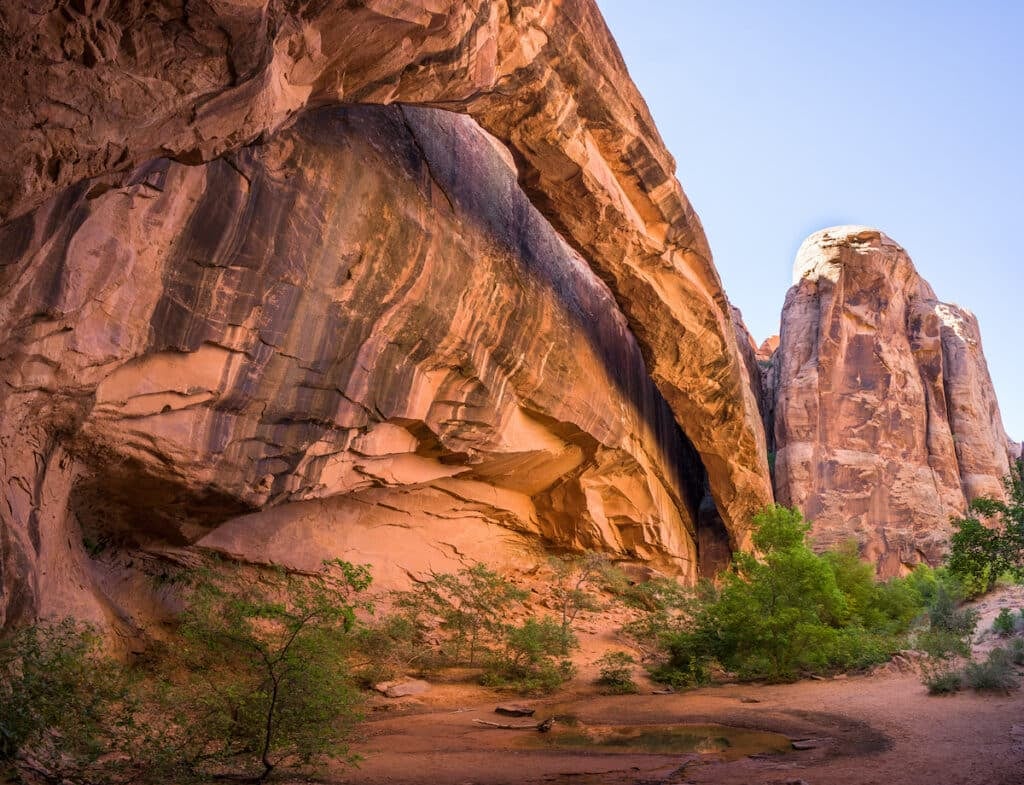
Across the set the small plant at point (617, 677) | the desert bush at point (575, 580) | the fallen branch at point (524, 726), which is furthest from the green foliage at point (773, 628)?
the fallen branch at point (524, 726)

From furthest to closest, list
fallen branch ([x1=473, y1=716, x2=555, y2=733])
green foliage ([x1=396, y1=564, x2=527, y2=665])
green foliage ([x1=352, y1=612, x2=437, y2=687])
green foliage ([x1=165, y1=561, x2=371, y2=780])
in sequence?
green foliage ([x1=396, y1=564, x2=527, y2=665]) → green foliage ([x1=352, y1=612, x2=437, y2=687]) → fallen branch ([x1=473, y1=716, x2=555, y2=733]) → green foliage ([x1=165, y1=561, x2=371, y2=780])

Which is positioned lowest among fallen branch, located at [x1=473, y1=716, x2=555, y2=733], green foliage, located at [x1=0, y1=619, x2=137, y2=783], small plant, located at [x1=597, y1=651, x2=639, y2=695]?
small plant, located at [x1=597, y1=651, x2=639, y2=695]

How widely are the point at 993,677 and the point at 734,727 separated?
3.74 meters

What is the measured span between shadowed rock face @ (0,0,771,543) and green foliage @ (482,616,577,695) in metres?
7.10

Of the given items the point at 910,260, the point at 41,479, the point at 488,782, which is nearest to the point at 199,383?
the point at 41,479

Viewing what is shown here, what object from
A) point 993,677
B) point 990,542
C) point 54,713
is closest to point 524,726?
point 54,713

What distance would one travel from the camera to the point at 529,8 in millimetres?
9219

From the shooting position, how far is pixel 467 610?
1585 cm

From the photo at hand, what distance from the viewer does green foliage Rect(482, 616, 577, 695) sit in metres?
12.9

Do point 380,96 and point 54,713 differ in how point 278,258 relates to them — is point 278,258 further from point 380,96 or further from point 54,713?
point 54,713

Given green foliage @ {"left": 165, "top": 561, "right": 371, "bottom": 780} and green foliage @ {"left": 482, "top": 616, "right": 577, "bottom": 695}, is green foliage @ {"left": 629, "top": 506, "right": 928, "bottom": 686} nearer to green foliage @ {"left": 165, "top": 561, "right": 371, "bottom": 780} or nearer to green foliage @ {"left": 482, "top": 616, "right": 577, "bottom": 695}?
green foliage @ {"left": 482, "top": 616, "right": 577, "bottom": 695}

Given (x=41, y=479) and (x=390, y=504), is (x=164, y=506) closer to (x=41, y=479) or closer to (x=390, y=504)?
(x=41, y=479)

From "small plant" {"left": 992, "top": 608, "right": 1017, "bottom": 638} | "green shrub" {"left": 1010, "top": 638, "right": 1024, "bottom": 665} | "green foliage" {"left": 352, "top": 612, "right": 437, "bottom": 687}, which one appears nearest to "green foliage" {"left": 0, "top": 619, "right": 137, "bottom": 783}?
"green foliage" {"left": 352, "top": 612, "right": 437, "bottom": 687}

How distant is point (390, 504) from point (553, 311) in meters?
5.80
